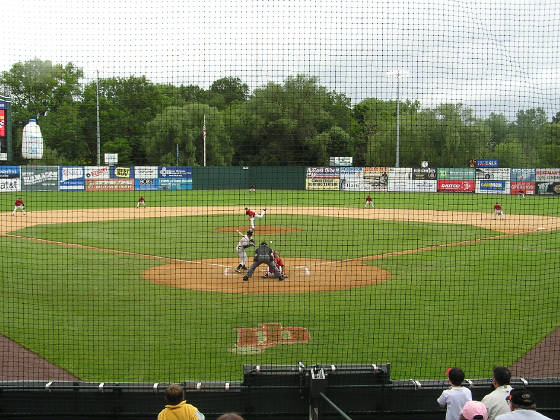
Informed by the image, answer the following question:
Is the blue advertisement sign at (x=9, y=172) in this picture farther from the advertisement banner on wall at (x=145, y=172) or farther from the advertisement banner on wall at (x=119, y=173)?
the advertisement banner on wall at (x=145, y=172)

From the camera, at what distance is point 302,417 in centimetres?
569

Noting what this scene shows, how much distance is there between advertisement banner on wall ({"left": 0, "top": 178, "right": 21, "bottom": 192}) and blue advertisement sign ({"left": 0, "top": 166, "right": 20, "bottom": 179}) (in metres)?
0.21

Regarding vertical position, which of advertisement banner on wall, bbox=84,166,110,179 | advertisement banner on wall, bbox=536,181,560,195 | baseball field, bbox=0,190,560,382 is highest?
advertisement banner on wall, bbox=84,166,110,179

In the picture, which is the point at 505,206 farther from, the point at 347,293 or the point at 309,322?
the point at 309,322

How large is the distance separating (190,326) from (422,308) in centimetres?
468

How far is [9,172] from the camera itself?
34656mm

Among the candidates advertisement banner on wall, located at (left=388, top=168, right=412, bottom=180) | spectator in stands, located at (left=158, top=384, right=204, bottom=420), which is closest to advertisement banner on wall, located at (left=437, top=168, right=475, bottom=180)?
advertisement banner on wall, located at (left=388, top=168, right=412, bottom=180)

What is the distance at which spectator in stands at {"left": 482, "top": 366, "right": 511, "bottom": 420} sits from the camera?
436cm

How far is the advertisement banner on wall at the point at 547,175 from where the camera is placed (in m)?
37.3

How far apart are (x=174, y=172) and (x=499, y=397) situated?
115 ft

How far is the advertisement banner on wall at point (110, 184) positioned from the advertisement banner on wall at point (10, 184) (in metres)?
4.33

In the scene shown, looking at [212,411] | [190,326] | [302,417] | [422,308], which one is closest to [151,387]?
[212,411]

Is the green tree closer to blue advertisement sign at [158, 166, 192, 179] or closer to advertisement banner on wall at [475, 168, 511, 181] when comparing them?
blue advertisement sign at [158, 166, 192, 179]

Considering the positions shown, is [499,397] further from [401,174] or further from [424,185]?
[424,185]
